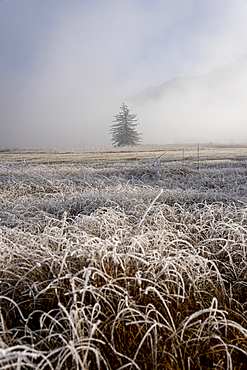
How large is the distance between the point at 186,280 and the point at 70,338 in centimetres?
112

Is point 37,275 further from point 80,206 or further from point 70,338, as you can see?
point 80,206

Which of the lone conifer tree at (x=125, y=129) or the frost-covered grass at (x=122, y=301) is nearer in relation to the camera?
the frost-covered grass at (x=122, y=301)

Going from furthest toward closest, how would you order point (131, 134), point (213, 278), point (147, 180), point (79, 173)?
point (131, 134) → point (79, 173) → point (147, 180) → point (213, 278)

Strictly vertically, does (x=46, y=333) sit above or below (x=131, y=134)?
below

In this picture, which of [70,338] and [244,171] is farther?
[244,171]

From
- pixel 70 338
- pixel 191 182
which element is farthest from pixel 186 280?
pixel 191 182

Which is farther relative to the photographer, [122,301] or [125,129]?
[125,129]

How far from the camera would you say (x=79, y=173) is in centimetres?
911

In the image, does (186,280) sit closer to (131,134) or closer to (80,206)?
(80,206)

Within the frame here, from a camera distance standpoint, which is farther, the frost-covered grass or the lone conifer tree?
the lone conifer tree

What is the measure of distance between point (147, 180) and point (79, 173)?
271 cm

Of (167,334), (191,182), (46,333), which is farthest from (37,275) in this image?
(191,182)

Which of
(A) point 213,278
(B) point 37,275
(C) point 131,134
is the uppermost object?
(C) point 131,134

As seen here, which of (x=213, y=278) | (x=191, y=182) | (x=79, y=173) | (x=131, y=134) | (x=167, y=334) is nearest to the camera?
(x=167, y=334)
